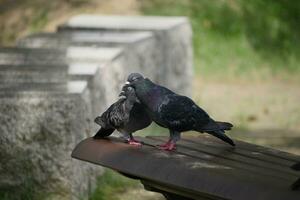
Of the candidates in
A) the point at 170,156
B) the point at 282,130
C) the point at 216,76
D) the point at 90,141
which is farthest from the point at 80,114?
the point at 216,76

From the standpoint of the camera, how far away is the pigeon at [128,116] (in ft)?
13.6

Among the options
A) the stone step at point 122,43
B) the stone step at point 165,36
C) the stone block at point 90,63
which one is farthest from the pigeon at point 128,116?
the stone step at point 165,36

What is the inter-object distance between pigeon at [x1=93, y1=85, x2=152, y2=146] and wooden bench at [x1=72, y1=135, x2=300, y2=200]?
8 cm

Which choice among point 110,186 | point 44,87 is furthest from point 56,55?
point 110,186

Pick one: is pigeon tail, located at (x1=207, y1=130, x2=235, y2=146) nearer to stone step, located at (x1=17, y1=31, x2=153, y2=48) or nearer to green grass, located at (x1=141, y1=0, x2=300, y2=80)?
stone step, located at (x1=17, y1=31, x2=153, y2=48)

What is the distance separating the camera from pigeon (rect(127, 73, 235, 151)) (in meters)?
3.96

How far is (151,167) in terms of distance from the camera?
3.79 meters

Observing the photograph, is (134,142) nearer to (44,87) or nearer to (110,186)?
(44,87)

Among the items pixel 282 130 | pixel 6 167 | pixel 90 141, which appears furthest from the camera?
pixel 282 130

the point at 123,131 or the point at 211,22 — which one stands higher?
the point at 211,22

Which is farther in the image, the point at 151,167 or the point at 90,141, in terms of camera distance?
the point at 90,141

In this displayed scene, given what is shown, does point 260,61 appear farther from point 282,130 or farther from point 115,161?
point 115,161

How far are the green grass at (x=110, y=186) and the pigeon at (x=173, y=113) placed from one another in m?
1.94

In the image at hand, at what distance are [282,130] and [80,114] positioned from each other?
3.83 metres
